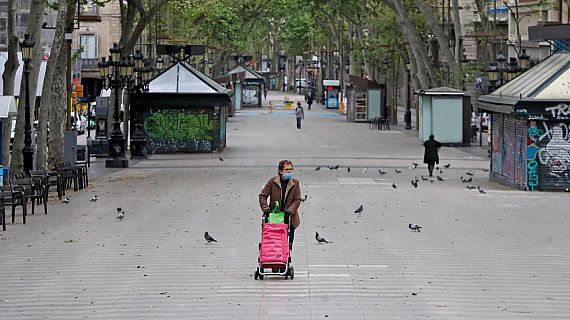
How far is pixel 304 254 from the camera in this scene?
58.4 feet

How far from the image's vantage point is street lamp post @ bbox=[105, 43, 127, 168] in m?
39.7

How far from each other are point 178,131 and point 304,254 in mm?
28838

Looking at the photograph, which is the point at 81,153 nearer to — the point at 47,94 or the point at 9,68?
the point at 47,94

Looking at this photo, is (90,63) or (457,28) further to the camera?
(90,63)

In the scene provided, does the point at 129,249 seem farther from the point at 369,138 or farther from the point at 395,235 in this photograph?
the point at 369,138

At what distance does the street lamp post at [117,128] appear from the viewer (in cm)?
3969

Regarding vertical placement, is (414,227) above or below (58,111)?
below

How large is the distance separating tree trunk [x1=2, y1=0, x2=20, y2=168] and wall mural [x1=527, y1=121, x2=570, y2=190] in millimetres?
13232

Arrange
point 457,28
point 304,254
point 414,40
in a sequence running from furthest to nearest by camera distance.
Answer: point 414,40 → point 457,28 → point 304,254

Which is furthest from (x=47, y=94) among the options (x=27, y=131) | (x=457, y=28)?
(x=457, y=28)

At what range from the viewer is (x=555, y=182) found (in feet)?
100

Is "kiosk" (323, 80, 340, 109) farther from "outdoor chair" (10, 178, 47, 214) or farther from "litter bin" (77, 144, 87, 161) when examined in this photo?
"outdoor chair" (10, 178, 47, 214)

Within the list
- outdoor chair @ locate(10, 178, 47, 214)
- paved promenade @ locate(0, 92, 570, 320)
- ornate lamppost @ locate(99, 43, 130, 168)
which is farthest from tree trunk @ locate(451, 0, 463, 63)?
outdoor chair @ locate(10, 178, 47, 214)

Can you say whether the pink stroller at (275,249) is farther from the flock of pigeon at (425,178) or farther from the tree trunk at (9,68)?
the tree trunk at (9,68)
